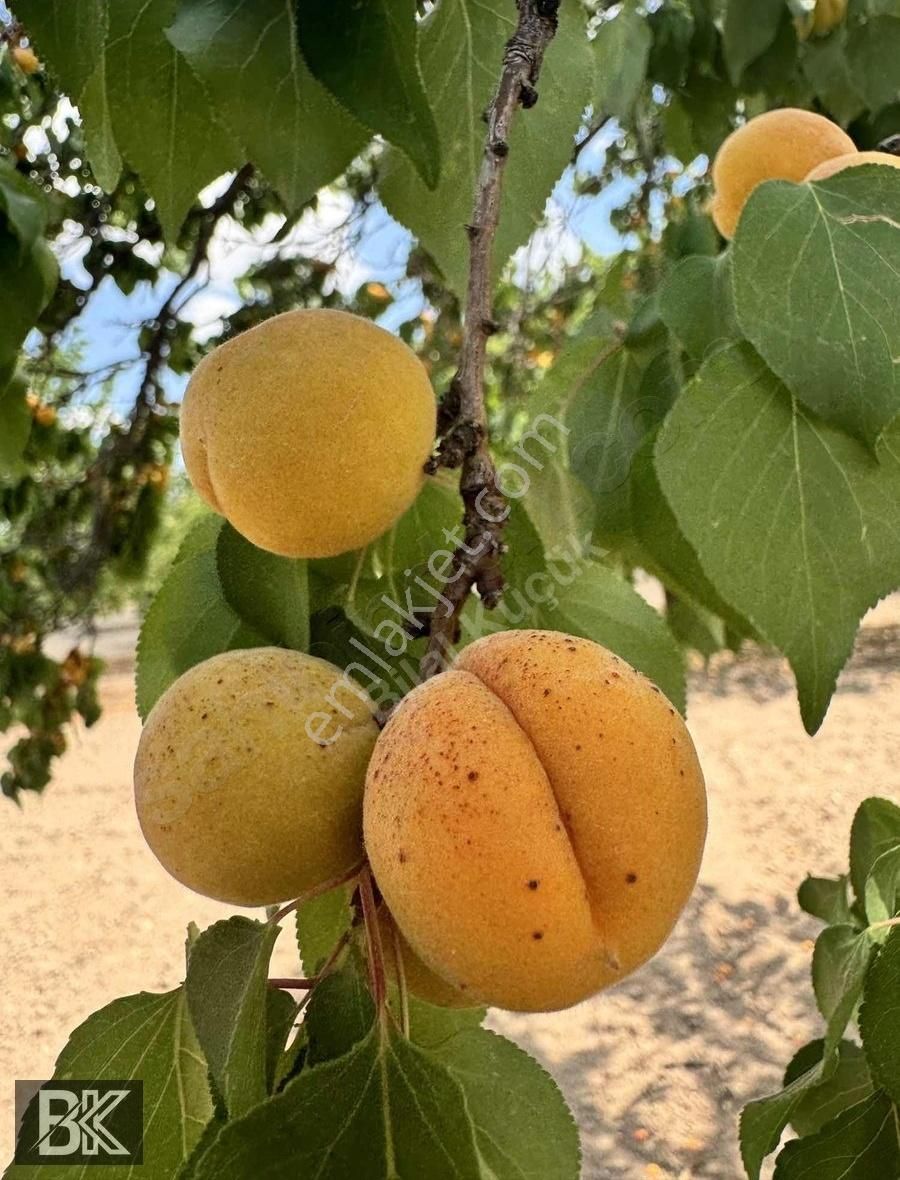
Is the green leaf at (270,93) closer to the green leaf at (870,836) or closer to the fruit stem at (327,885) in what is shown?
the fruit stem at (327,885)

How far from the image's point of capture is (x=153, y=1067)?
579 millimetres

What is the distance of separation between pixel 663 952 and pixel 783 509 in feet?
9.74

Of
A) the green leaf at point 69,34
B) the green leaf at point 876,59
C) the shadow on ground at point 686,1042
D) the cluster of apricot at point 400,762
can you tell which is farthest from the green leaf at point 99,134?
the shadow on ground at point 686,1042

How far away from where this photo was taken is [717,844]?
148 inches

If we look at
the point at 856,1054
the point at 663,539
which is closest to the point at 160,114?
the point at 663,539

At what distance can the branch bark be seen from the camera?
527 millimetres

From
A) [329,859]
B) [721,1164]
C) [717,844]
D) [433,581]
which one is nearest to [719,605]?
[433,581]

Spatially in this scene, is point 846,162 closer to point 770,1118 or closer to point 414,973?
point 414,973

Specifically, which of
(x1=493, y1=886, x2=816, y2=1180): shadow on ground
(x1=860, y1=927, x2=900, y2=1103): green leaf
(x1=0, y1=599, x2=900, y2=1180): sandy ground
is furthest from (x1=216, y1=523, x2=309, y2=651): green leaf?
(x1=493, y1=886, x2=816, y2=1180): shadow on ground

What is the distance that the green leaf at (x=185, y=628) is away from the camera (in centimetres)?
66

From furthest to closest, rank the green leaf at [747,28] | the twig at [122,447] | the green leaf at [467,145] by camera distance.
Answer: the twig at [122,447] < the green leaf at [747,28] < the green leaf at [467,145]

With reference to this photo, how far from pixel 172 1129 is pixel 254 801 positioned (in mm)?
220

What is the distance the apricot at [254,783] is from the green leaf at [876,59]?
1143 mm

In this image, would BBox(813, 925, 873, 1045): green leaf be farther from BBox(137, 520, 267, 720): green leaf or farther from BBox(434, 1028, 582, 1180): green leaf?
BBox(137, 520, 267, 720): green leaf
